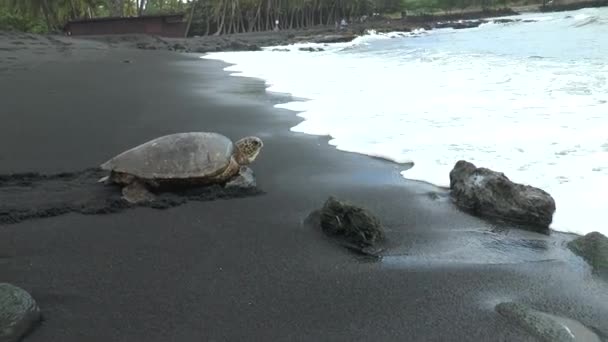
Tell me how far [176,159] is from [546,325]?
285 cm

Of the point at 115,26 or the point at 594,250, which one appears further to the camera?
the point at 115,26

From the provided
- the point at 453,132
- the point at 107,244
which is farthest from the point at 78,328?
the point at 453,132

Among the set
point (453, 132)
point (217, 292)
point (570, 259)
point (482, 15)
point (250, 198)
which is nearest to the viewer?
point (217, 292)

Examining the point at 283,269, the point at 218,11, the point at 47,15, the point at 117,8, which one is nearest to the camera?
the point at 283,269

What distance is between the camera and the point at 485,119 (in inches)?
279

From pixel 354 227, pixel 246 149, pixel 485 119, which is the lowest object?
pixel 354 227

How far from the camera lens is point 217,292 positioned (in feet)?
9.18

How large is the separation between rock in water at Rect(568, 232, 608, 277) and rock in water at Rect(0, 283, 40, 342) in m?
3.12

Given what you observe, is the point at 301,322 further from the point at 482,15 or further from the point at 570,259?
the point at 482,15

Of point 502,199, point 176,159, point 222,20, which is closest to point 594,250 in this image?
point 502,199

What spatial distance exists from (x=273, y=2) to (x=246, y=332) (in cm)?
5597

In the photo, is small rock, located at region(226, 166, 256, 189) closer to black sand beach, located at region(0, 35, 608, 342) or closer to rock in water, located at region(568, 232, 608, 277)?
black sand beach, located at region(0, 35, 608, 342)

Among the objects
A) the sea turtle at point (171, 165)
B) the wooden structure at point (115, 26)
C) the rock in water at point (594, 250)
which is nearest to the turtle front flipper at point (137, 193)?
the sea turtle at point (171, 165)

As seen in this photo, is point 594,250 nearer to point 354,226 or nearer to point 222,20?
point 354,226
